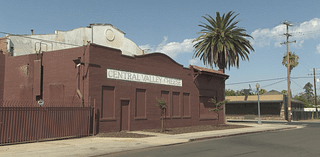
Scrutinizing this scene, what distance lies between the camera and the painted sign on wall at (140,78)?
22.1 m

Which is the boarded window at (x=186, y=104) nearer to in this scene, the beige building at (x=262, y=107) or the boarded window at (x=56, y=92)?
the boarded window at (x=56, y=92)

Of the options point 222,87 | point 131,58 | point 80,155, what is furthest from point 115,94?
point 222,87

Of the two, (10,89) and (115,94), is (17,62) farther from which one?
(115,94)

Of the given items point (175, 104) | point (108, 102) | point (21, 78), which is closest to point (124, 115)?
point (108, 102)

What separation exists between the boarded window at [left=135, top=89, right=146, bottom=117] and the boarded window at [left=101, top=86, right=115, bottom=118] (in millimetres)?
2817

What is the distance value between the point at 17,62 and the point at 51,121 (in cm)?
1058

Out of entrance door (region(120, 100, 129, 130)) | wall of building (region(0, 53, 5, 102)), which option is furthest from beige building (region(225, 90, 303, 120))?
wall of building (region(0, 53, 5, 102))

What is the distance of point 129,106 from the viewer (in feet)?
76.2

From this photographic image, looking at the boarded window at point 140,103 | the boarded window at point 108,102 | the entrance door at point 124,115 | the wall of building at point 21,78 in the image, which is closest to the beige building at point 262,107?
the boarded window at point 140,103

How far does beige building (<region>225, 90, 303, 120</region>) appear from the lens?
51.0 m

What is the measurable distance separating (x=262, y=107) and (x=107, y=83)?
4013cm

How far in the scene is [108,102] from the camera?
21484 mm

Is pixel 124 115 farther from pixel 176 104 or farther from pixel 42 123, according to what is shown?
pixel 42 123

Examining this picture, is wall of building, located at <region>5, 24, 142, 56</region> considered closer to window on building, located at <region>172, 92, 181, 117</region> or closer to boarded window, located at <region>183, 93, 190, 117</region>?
window on building, located at <region>172, 92, 181, 117</region>
